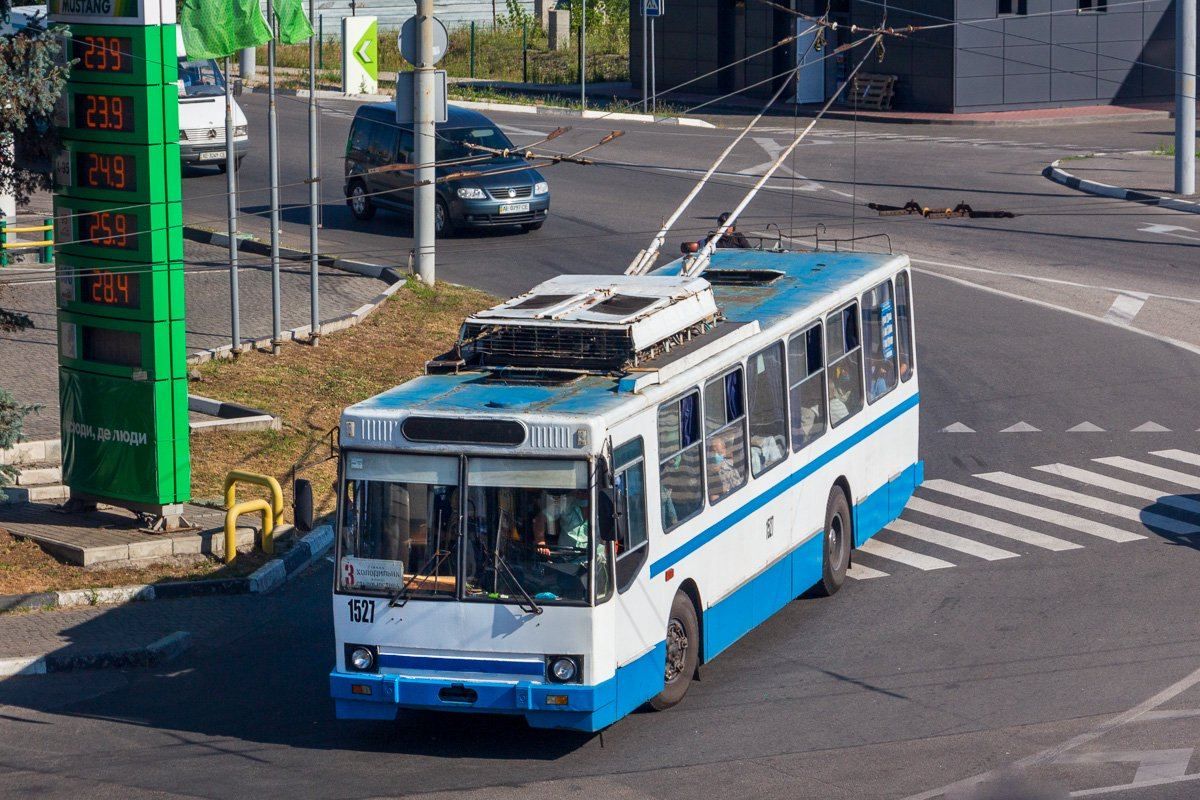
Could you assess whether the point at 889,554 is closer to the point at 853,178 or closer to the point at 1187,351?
the point at 1187,351

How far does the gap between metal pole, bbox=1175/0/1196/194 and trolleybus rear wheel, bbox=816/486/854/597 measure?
60.8ft

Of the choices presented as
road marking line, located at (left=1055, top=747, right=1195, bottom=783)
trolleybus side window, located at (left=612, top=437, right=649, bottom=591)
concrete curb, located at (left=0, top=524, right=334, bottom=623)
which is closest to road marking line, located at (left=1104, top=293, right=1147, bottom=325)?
concrete curb, located at (left=0, top=524, right=334, bottom=623)

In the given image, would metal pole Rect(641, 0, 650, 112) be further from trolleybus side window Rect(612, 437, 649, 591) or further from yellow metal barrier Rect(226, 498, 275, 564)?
trolleybus side window Rect(612, 437, 649, 591)

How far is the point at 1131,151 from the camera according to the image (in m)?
36.7

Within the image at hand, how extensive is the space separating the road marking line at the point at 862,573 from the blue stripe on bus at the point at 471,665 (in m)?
4.85

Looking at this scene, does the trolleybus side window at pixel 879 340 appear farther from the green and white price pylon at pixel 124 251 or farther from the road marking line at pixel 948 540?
→ the green and white price pylon at pixel 124 251

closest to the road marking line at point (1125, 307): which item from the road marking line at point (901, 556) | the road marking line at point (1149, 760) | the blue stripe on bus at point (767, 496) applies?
the blue stripe on bus at point (767, 496)

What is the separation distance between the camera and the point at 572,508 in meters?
10.1

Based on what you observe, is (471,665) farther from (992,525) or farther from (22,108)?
(22,108)

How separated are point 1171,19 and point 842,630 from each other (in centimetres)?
3678

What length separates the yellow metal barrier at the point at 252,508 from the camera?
14.6m

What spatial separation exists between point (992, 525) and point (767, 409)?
3927 mm

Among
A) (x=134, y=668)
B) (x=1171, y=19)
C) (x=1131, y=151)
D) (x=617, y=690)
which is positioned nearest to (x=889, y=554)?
(x=617, y=690)

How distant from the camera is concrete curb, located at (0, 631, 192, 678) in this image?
40.8 feet
